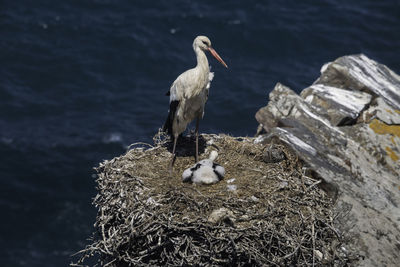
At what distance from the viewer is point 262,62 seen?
1950 cm

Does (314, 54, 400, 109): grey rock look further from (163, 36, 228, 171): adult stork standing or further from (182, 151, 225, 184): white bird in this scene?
(182, 151, 225, 184): white bird

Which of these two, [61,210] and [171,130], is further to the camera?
[61,210]

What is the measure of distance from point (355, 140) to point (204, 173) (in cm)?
286

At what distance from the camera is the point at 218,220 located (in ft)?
22.9

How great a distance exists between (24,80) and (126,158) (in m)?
11.7

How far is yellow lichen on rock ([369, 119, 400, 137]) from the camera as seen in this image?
8.91 m

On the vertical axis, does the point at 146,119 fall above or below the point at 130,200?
below

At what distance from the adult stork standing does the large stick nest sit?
119cm

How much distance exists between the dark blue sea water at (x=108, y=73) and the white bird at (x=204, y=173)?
7.12 meters

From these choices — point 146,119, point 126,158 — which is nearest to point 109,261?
point 126,158

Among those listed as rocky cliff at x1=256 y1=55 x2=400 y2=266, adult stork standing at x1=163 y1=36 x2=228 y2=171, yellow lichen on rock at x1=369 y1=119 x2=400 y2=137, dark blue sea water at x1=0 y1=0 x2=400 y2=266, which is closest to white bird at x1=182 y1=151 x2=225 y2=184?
adult stork standing at x1=163 y1=36 x2=228 y2=171

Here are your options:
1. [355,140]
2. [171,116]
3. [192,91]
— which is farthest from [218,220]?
[355,140]

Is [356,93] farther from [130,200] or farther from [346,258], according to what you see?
[130,200]

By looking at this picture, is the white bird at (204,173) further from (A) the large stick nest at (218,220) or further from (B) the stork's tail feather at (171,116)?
(B) the stork's tail feather at (171,116)
